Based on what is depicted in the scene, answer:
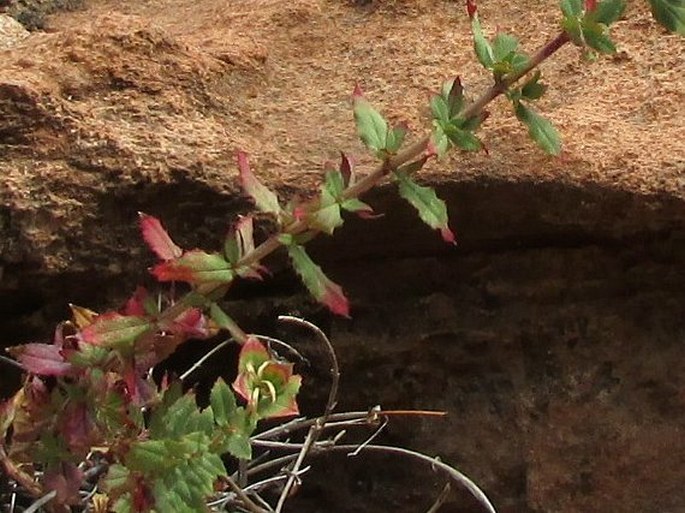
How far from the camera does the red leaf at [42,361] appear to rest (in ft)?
3.02

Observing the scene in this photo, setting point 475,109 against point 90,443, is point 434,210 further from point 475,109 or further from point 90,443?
point 90,443

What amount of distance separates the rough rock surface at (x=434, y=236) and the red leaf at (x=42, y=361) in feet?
0.73

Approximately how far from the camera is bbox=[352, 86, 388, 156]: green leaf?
897mm

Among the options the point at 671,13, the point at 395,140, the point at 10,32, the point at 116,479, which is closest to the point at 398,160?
the point at 395,140

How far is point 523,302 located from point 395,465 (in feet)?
0.76

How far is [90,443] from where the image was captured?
3.05 feet

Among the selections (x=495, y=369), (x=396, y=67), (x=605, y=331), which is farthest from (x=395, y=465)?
(x=396, y=67)

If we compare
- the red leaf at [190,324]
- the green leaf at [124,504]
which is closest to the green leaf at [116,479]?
the green leaf at [124,504]

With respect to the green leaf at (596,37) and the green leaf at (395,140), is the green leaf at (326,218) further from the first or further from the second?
the green leaf at (596,37)

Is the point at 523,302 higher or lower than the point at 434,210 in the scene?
lower

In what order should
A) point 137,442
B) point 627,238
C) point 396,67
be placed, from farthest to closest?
1. point 396,67
2. point 627,238
3. point 137,442

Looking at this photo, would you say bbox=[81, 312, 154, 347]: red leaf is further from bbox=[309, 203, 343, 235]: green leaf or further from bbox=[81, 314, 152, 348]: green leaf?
bbox=[309, 203, 343, 235]: green leaf

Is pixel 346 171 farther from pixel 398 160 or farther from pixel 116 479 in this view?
pixel 116 479

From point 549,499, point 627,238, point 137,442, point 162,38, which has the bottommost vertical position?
point 549,499
